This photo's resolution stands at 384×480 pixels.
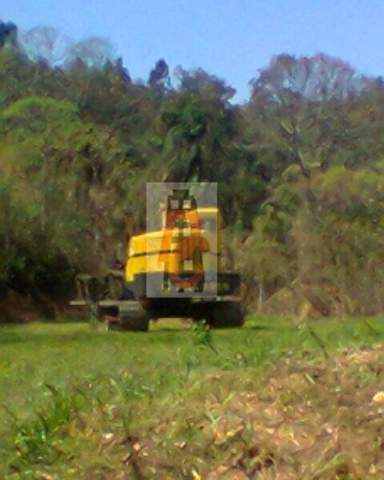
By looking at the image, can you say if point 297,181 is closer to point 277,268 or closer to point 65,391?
point 277,268

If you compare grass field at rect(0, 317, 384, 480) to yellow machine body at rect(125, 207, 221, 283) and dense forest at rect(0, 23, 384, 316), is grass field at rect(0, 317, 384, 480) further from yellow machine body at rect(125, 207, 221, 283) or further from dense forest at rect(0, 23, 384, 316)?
dense forest at rect(0, 23, 384, 316)

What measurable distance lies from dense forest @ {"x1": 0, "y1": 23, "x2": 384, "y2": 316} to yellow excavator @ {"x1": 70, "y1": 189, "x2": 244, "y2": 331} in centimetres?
378

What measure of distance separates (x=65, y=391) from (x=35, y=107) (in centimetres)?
3515

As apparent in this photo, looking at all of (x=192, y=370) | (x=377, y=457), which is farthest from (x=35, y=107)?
(x=377, y=457)

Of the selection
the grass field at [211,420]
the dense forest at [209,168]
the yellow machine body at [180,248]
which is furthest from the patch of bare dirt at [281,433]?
the dense forest at [209,168]

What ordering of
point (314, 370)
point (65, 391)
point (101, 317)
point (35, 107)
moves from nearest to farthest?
point (314, 370)
point (65, 391)
point (101, 317)
point (35, 107)

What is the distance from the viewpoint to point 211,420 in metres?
7.43

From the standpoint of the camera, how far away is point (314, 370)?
26.1 feet

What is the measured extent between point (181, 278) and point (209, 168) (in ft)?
57.6

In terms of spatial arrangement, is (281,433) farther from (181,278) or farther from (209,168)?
(209,168)

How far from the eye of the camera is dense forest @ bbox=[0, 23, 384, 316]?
32656 mm

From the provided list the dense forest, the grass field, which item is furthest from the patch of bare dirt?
the dense forest

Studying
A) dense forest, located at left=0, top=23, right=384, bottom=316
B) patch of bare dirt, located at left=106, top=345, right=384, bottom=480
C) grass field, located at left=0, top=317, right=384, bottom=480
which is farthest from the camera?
dense forest, located at left=0, top=23, right=384, bottom=316

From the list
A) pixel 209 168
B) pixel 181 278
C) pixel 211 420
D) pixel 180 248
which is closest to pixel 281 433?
pixel 211 420
